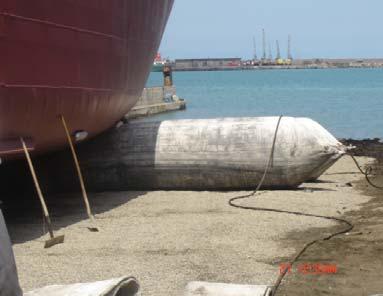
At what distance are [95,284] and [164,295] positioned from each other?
1051mm

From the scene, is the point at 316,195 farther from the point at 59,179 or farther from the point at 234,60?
the point at 234,60

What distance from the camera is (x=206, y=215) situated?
776 centimetres

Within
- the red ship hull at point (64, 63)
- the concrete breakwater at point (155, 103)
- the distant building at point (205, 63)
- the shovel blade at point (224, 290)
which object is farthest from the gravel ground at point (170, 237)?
the distant building at point (205, 63)

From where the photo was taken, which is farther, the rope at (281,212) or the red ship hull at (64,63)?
the red ship hull at (64,63)

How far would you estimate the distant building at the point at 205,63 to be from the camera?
18012 centimetres

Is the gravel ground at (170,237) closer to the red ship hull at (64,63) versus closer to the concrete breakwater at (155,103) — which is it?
the red ship hull at (64,63)

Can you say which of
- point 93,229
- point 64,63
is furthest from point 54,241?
point 64,63

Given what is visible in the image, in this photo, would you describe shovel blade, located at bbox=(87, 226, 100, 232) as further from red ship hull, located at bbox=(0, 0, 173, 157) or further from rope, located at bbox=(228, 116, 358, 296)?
rope, located at bbox=(228, 116, 358, 296)

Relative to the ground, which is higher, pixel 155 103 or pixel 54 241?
pixel 54 241

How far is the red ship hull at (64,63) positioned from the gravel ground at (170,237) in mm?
1015

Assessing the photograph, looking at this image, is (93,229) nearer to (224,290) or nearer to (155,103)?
(224,290)

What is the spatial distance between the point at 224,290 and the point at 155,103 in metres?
33.8

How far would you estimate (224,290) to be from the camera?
431 cm

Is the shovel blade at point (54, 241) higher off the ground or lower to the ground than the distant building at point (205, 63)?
higher
